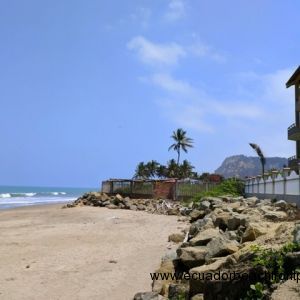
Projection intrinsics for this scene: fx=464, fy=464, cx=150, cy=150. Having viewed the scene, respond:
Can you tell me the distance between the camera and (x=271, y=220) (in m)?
12.1

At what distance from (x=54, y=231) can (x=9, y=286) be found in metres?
9.22

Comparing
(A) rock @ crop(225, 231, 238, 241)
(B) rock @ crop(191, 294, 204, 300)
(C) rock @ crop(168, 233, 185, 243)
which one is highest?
(A) rock @ crop(225, 231, 238, 241)

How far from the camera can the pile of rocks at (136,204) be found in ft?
95.7

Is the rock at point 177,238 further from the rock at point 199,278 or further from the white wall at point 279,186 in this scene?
the rock at point 199,278

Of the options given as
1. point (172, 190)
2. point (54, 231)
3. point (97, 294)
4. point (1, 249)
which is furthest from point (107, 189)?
point (97, 294)

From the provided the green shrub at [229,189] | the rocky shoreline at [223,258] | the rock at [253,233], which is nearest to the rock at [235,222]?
the rocky shoreline at [223,258]

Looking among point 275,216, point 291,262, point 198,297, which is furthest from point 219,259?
point 275,216

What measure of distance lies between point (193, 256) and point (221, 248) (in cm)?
53

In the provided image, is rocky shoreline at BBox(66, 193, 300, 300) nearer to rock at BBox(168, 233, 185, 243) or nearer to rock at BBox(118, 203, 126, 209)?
rock at BBox(168, 233, 185, 243)

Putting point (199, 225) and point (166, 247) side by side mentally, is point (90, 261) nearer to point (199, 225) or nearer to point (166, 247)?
point (166, 247)

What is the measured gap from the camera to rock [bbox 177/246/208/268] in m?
8.00

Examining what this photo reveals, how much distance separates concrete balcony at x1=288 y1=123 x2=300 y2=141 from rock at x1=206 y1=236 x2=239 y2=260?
34706 mm

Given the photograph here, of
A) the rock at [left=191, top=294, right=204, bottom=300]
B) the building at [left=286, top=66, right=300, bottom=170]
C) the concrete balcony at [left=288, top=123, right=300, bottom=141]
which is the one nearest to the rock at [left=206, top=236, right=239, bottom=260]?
the rock at [left=191, top=294, right=204, bottom=300]

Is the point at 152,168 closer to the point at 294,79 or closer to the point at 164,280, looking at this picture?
the point at 294,79
